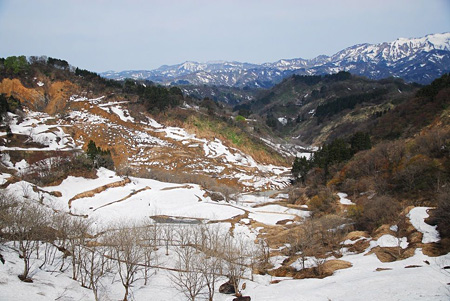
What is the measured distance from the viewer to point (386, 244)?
80.1 feet

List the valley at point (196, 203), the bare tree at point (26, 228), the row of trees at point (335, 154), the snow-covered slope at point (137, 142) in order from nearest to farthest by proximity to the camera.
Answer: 1. the bare tree at point (26, 228)
2. the valley at point (196, 203)
3. the row of trees at point (335, 154)
4. the snow-covered slope at point (137, 142)

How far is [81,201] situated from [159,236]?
18748 mm

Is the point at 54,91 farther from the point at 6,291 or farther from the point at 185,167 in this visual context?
the point at 6,291

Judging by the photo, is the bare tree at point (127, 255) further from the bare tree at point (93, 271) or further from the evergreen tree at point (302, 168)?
the evergreen tree at point (302, 168)

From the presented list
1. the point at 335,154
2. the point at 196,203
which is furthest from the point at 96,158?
the point at 335,154

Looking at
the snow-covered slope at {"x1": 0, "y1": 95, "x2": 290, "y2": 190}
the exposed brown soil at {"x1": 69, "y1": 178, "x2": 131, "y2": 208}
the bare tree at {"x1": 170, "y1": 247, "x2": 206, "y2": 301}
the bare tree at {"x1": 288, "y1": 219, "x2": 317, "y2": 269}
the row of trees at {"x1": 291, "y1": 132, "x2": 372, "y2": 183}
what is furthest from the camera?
the snow-covered slope at {"x1": 0, "y1": 95, "x2": 290, "y2": 190}

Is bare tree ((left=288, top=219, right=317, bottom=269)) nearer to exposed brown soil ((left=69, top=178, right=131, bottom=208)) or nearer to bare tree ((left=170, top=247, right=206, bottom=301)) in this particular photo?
bare tree ((left=170, top=247, right=206, bottom=301))

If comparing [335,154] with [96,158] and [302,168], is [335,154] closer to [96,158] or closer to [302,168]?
[302,168]

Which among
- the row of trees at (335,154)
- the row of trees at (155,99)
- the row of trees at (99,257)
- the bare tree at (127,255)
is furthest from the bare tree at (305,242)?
the row of trees at (155,99)

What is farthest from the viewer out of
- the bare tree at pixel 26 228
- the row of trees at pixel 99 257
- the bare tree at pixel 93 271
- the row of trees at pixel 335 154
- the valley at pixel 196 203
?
the row of trees at pixel 335 154

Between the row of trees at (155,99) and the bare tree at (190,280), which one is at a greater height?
the row of trees at (155,99)

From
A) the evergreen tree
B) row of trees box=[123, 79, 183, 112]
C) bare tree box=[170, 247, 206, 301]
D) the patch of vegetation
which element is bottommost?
bare tree box=[170, 247, 206, 301]

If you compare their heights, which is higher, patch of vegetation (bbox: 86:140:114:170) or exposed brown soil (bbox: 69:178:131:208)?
patch of vegetation (bbox: 86:140:114:170)

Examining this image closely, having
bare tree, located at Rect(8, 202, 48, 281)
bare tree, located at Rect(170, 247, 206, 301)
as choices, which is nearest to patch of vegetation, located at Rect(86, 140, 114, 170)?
bare tree, located at Rect(8, 202, 48, 281)
